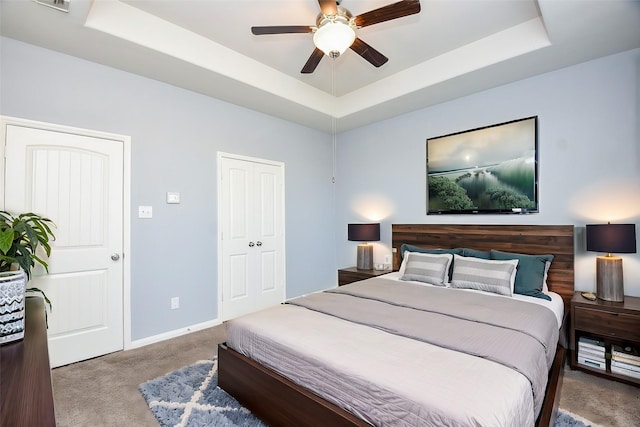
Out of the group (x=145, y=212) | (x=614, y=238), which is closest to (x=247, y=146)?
(x=145, y=212)

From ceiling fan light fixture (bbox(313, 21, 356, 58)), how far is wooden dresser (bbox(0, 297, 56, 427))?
2238 millimetres

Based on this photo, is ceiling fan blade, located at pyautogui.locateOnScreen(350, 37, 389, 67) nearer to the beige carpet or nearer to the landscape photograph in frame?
the landscape photograph in frame

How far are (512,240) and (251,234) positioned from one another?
297cm

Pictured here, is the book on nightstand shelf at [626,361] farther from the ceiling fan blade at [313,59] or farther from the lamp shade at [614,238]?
the ceiling fan blade at [313,59]

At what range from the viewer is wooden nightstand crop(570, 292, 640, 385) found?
2.29 m

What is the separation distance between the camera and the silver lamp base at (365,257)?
420 cm

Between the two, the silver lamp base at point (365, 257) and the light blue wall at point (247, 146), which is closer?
the light blue wall at point (247, 146)

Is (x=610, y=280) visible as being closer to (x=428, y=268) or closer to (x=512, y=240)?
(x=512, y=240)

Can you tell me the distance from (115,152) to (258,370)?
2415mm

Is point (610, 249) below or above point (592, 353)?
above

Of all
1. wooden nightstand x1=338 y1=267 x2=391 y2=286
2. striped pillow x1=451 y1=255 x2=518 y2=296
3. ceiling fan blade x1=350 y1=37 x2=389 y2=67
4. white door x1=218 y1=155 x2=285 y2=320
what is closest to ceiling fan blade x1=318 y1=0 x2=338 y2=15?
ceiling fan blade x1=350 y1=37 x2=389 y2=67

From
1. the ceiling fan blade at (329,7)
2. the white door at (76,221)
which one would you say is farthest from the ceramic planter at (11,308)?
the ceiling fan blade at (329,7)

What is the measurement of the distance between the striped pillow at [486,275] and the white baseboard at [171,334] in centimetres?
266

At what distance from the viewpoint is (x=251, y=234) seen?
12.9ft
